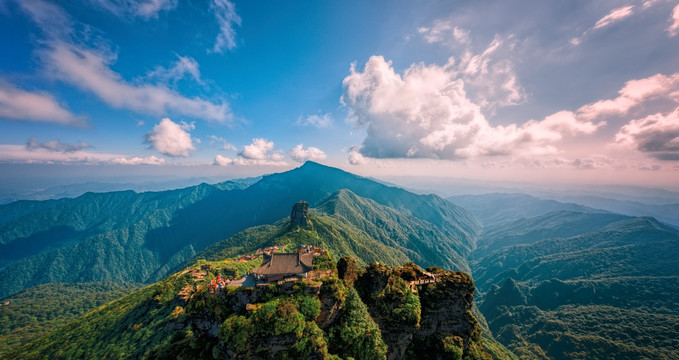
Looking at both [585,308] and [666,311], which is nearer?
[666,311]

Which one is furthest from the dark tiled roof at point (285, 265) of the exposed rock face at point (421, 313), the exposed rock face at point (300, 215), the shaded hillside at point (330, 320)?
the exposed rock face at point (300, 215)

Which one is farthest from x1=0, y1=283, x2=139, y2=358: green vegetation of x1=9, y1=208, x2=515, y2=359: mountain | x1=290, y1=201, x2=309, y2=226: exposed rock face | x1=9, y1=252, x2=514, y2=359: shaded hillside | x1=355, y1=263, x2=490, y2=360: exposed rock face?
x1=355, y1=263, x2=490, y2=360: exposed rock face

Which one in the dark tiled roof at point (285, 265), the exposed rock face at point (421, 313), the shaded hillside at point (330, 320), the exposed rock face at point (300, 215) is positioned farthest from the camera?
the exposed rock face at point (300, 215)

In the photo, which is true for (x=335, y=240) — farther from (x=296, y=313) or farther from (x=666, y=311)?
(x=666, y=311)

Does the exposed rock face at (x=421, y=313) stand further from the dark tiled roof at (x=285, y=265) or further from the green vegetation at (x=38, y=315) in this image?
the green vegetation at (x=38, y=315)

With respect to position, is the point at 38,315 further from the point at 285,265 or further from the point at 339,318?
the point at 339,318

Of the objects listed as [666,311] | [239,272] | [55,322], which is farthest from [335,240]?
[666,311]

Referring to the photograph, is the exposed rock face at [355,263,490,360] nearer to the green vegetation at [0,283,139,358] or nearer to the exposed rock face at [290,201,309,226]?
the exposed rock face at [290,201,309,226]

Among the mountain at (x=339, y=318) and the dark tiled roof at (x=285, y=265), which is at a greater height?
the dark tiled roof at (x=285, y=265)
